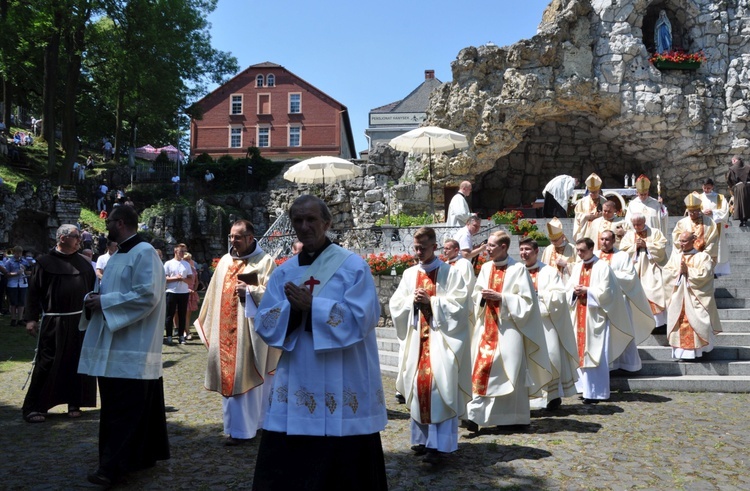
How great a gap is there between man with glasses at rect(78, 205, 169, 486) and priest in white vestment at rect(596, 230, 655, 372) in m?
5.91

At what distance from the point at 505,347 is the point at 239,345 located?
2.57m

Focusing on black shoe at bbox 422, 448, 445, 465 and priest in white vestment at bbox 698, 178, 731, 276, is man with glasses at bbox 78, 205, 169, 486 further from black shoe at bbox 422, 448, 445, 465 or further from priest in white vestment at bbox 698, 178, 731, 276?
priest in white vestment at bbox 698, 178, 731, 276

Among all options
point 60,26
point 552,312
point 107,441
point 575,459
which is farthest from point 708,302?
point 60,26

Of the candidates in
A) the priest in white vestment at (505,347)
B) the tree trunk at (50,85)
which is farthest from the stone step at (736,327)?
the tree trunk at (50,85)

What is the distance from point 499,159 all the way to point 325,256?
2347 cm

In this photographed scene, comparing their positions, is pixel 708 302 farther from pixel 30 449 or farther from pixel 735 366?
pixel 30 449

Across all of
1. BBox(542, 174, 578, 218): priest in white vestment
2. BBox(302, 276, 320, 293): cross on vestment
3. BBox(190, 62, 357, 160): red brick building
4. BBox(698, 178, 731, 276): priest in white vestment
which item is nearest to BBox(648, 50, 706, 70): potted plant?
BBox(542, 174, 578, 218): priest in white vestment

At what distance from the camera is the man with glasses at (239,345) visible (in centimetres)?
605

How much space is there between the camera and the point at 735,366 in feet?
29.9

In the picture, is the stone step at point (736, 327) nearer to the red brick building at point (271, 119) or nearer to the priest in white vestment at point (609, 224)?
the priest in white vestment at point (609, 224)

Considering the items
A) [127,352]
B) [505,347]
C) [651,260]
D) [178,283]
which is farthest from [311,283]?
[178,283]

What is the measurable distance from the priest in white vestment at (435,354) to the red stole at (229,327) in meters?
1.57

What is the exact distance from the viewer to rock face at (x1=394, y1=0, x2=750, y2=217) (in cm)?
2444

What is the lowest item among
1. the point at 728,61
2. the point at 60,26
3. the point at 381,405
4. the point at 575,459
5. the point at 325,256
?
the point at 575,459
